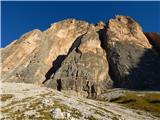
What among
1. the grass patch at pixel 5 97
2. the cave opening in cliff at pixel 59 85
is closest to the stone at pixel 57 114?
the grass patch at pixel 5 97

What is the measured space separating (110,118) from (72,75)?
470 feet

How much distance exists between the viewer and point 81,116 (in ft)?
168

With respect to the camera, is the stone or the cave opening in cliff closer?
the stone

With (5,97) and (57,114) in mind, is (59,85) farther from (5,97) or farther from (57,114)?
(57,114)

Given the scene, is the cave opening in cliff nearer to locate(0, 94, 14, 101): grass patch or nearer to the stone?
locate(0, 94, 14, 101): grass patch

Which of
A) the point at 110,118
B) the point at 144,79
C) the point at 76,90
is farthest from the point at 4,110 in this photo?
the point at 144,79

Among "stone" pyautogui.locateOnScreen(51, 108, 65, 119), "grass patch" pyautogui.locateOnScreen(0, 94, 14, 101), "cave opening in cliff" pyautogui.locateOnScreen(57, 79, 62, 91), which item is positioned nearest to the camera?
"stone" pyautogui.locateOnScreen(51, 108, 65, 119)

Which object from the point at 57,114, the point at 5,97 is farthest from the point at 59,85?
the point at 57,114

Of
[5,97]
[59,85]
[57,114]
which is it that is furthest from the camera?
[59,85]

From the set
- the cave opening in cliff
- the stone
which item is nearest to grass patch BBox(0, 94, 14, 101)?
the stone

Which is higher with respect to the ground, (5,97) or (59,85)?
(59,85)

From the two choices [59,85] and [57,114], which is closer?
[57,114]

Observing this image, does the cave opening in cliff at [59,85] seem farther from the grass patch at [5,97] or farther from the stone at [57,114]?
the stone at [57,114]

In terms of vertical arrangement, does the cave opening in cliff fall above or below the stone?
above
